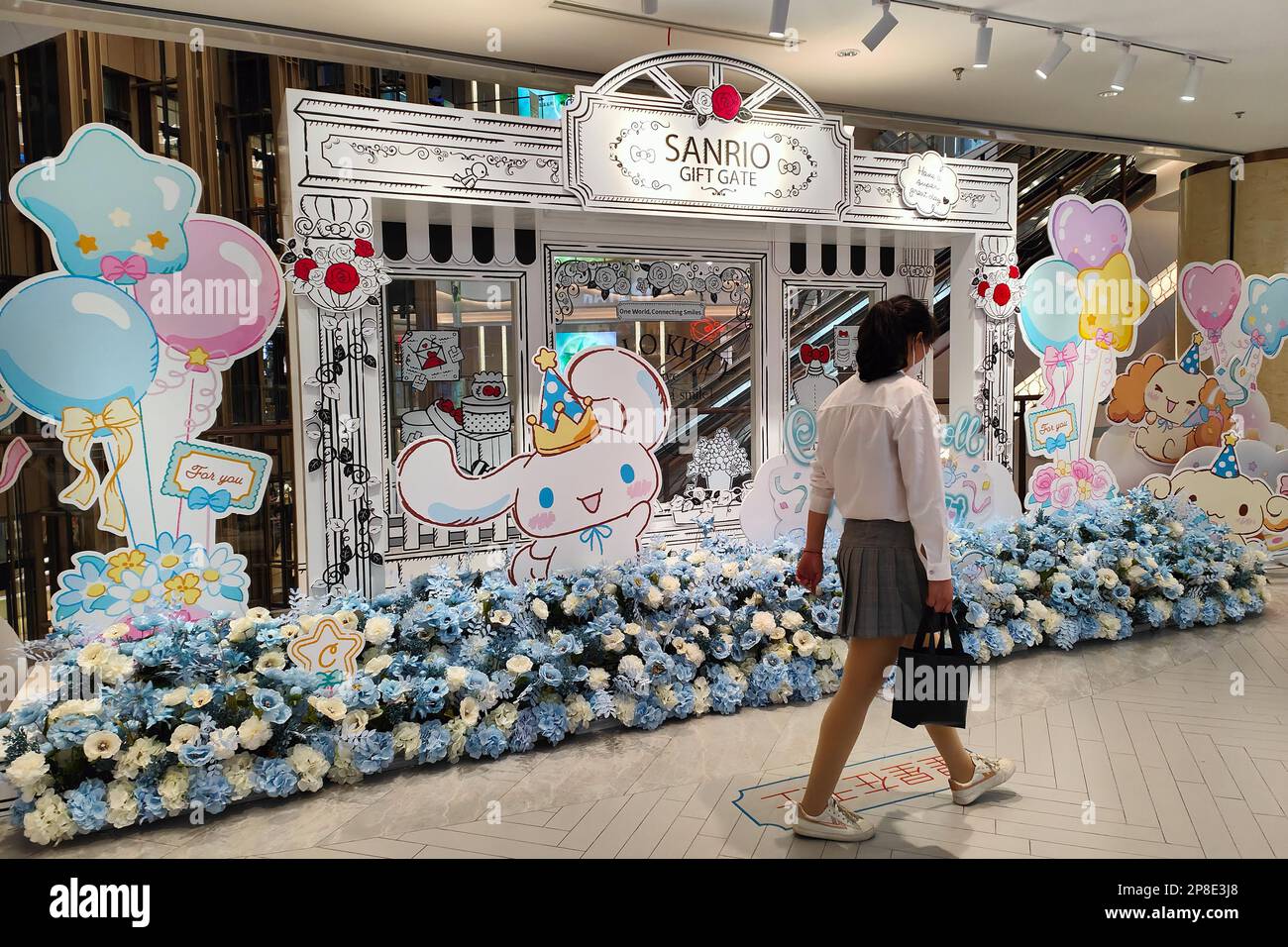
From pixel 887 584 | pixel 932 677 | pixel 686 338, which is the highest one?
pixel 686 338

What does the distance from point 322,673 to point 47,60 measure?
3.92 m

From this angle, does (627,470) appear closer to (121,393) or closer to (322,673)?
(322,673)

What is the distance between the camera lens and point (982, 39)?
173 inches

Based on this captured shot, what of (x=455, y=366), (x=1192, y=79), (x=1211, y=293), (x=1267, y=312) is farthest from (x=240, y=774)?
(x=1267, y=312)

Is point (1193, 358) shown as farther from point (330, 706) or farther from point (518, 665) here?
point (330, 706)

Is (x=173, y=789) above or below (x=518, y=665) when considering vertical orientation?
below

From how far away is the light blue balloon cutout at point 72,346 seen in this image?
A: 3326 mm

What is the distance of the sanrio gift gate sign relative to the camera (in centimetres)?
412

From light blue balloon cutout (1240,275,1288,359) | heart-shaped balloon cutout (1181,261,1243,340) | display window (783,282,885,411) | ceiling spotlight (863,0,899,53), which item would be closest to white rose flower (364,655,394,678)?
display window (783,282,885,411)

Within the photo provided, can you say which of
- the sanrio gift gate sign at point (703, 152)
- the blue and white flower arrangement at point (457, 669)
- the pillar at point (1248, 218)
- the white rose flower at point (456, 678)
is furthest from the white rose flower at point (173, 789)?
the pillar at point (1248, 218)

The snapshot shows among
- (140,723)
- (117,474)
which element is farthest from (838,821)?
(117,474)

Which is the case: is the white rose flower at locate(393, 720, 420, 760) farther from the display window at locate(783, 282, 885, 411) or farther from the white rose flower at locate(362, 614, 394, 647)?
the display window at locate(783, 282, 885, 411)

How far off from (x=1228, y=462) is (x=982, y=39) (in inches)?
133

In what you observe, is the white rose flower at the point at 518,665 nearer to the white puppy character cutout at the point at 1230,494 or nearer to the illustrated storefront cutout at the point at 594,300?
the illustrated storefront cutout at the point at 594,300
